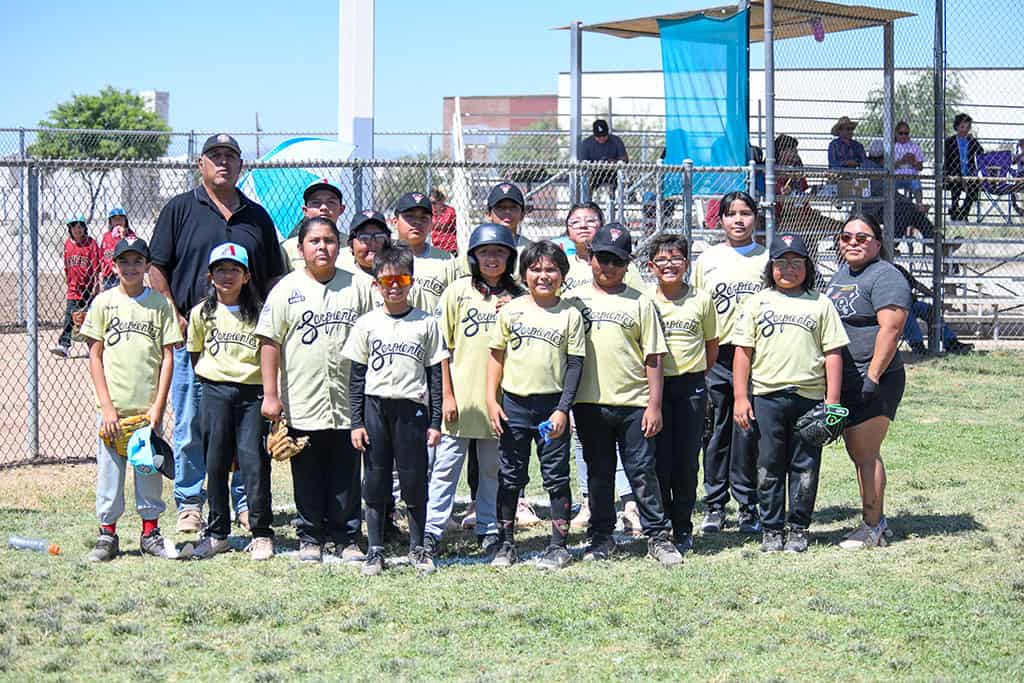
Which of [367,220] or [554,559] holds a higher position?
[367,220]

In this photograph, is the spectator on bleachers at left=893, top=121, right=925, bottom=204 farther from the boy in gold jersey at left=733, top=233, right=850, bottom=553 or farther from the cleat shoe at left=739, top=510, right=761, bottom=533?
the boy in gold jersey at left=733, top=233, right=850, bottom=553

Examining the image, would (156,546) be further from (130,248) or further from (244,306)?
(130,248)

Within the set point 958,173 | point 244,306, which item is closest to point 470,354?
point 244,306

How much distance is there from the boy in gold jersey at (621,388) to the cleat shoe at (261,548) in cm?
168

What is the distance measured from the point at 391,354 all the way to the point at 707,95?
26.3ft

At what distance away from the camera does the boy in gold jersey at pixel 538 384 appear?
255 inches

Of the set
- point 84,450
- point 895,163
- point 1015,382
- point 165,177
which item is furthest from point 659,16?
point 165,177

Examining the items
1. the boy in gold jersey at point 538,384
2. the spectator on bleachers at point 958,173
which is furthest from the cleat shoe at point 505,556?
the spectator on bleachers at point 958,173

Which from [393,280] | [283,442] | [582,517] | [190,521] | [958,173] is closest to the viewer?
[393,280]

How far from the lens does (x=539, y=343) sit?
6480 millimetres

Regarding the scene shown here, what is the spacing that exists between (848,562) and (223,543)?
3.33 m

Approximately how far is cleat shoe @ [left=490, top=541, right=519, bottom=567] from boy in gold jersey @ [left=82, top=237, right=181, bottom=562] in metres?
1.73

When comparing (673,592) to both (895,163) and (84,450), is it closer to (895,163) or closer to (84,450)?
(84,450)

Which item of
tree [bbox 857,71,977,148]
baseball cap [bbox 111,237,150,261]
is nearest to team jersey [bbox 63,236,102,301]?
baseball cap [bbox 111,237,150,261]
